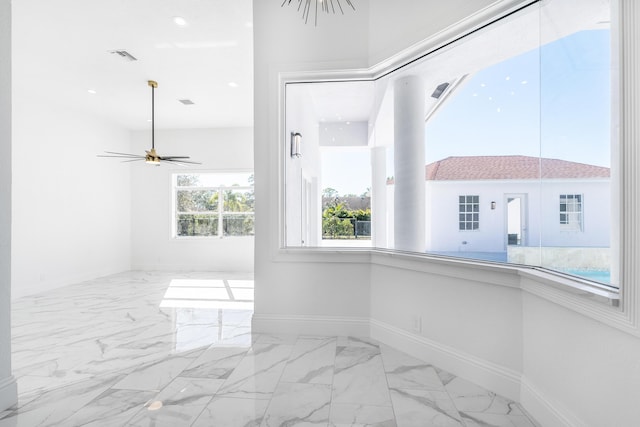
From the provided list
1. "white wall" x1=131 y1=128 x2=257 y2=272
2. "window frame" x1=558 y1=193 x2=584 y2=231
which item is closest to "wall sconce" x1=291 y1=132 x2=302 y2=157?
"window frame" x1=558 y1=193 x2=584 y2=231

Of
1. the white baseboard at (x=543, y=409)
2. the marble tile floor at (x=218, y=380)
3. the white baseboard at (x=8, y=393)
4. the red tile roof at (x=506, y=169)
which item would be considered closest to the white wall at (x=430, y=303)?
the white baseboard at (x=543, y=409)

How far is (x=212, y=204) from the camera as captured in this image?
757cm

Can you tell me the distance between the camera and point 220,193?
756 centimetres

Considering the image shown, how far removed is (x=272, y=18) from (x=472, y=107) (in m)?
2.07

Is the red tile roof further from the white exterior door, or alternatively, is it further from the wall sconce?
the wall sconce

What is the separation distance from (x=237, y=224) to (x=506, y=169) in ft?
20.3

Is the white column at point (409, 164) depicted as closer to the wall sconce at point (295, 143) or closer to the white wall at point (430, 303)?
the white wall at point (430, 303)

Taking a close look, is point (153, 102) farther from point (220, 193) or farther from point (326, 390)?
point (326, 390)

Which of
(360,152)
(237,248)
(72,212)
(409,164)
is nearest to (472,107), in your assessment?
(409,164)

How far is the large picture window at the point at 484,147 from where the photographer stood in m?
1.65

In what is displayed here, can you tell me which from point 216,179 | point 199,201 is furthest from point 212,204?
point 216,179

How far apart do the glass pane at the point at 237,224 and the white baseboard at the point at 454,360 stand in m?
5.00

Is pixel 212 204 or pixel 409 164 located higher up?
pixel 409 164

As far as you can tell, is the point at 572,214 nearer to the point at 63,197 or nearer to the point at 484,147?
the point at 484,147
